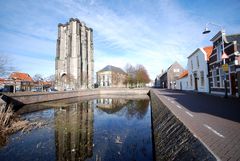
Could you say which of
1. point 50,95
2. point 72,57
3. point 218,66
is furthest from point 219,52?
point 72,57

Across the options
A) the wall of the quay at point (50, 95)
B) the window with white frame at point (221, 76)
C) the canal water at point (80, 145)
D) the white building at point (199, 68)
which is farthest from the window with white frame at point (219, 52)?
the wall of the quay at point (50, 95)

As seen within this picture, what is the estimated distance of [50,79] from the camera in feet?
244

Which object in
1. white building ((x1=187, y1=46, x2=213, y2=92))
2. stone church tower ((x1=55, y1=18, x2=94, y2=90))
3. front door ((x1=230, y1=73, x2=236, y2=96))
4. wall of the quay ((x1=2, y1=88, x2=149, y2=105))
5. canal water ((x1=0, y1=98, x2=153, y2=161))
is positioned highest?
stone church tower ((x1=55, y1=18, x2=94, y2=90))

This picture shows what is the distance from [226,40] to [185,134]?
54.6 ft

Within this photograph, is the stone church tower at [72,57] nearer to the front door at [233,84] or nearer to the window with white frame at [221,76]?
the window with white frame at [221,76]

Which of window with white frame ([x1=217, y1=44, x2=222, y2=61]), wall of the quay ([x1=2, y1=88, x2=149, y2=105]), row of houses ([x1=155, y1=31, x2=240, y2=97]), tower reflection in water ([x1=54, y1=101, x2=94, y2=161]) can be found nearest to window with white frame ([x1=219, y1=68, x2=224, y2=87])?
row of houses ([x1=155, y1=31, x2=240, y2=97])

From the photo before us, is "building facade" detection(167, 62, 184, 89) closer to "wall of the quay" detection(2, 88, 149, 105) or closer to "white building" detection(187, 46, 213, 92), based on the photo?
"wall of the quay" detection(2, 88, 149, 105)

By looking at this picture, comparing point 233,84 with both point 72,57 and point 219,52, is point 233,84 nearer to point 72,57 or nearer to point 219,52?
point 219,52

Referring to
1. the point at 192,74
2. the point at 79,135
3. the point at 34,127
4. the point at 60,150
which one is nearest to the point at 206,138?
the point at 60,150

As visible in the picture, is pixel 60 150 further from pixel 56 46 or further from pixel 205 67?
pixel 56 46

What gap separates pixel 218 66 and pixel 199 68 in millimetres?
7617

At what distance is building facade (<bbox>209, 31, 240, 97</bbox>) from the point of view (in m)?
15.3

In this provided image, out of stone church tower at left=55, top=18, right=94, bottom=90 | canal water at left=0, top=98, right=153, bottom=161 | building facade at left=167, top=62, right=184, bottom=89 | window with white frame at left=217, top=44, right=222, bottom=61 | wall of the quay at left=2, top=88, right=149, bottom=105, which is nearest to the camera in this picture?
canal water at left=0, top=98, right=153, bottom=161

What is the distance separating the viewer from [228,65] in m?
16.5
